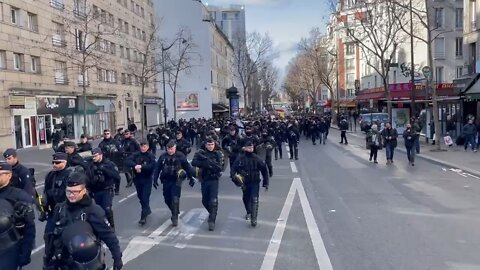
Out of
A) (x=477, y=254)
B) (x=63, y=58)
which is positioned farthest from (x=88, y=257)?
(x=63, y=58)

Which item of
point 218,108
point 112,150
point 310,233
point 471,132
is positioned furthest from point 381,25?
point 218,108

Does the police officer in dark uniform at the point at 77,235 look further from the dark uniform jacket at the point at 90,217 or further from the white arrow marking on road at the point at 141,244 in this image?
the white arrow marking on road at the point at 141,244

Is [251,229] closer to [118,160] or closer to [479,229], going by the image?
[479,229]

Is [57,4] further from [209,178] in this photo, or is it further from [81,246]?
[81,246]

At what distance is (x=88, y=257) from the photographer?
4090 millimetres

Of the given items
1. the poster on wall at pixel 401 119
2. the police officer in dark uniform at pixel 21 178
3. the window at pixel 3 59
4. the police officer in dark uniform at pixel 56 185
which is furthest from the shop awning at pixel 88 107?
the police officer in dark uniform at pixel 56 185

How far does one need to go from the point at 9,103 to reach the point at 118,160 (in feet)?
53.6

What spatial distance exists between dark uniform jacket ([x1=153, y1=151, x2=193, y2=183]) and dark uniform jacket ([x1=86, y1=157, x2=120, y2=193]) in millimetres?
1026

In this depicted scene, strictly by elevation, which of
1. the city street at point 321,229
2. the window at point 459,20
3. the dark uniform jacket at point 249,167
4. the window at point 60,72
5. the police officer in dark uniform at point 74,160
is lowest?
the city street at point 321,229

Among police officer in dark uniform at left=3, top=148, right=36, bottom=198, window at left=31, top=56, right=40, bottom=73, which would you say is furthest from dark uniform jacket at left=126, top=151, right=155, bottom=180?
window at left=31, top=56, right=40, bottom=73

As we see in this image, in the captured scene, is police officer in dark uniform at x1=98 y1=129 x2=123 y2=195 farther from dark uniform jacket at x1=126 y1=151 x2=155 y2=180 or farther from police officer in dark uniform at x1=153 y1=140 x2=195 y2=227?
police officer in dark uniform at x1=153 y1=140 x2=195 y2=227

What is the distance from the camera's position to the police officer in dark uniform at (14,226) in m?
4.67

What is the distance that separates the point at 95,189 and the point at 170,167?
4.75 feet

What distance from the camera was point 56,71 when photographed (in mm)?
32906
